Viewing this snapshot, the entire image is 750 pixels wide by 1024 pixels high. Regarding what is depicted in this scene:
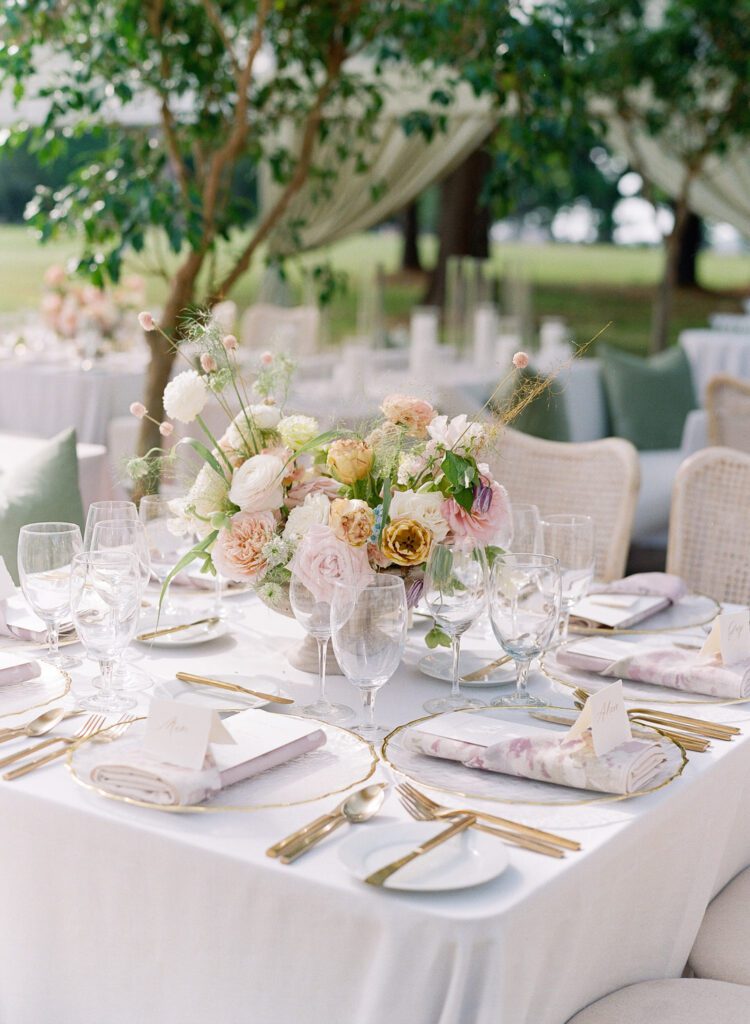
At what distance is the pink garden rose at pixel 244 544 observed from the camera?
169cm

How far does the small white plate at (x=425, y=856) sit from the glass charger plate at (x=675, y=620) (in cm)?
77

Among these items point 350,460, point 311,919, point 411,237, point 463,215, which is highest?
point 463,215

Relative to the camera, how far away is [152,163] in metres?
3.96

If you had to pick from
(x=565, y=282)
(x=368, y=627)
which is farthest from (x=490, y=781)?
(x=565, y=282)

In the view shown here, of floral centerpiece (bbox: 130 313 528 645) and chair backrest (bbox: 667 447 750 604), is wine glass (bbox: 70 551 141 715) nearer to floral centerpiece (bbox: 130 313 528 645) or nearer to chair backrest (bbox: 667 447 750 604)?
floral centerpiece (bbox: 130 313 528 645)

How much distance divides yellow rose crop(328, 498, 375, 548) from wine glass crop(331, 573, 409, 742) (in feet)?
0.60

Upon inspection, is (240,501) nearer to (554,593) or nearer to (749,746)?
(554,593)

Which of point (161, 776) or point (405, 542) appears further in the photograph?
point (405, 542)

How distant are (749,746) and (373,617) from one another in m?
0.50

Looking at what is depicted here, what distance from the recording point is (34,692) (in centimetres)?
163

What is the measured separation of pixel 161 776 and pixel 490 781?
0.35m

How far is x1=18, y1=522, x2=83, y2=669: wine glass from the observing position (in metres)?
1.67

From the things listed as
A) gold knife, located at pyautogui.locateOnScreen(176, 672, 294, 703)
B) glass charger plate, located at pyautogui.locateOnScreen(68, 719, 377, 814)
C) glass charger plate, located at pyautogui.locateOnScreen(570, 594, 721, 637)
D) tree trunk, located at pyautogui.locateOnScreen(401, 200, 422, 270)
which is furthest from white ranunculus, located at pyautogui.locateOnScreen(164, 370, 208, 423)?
tree trunk, located at pyautogui.locateOnScreen(401, 200, 422, 270)

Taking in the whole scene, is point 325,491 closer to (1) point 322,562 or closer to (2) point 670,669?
(1) point 322,562
